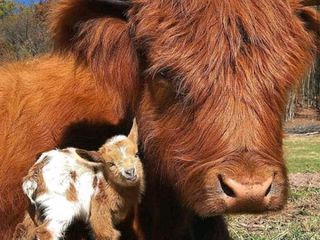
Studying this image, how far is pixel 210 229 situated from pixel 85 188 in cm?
116

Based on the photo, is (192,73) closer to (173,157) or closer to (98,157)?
(173,157)

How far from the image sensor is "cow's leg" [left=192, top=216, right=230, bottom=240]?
441cm

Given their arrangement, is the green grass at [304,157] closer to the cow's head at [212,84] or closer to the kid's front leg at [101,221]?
the cow's head at [212,84]

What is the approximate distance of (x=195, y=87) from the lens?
338 cm

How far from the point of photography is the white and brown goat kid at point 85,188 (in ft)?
11.6

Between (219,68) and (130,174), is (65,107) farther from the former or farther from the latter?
(219,68)

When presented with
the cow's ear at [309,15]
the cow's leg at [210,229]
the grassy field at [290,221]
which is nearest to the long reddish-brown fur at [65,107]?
the cow's leg at [210,229]

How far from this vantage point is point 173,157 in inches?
140

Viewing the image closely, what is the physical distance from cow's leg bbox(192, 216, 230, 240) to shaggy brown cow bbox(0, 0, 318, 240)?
58mm

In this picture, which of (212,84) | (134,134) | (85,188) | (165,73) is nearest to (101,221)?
(85,188)

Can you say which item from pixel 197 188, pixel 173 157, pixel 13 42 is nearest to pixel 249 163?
pixel 197 188

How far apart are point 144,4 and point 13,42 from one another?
33.1 meters

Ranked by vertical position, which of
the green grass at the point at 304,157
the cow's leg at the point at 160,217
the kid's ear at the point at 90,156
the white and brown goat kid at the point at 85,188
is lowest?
the green grass at the point at 304,157

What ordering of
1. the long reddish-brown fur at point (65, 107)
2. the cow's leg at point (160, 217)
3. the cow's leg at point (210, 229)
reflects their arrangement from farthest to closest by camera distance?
the cow's leg at point (210, 229)
the cow's leg at point (160, 217)
the long reddish-brown fur at point (65, 107)
